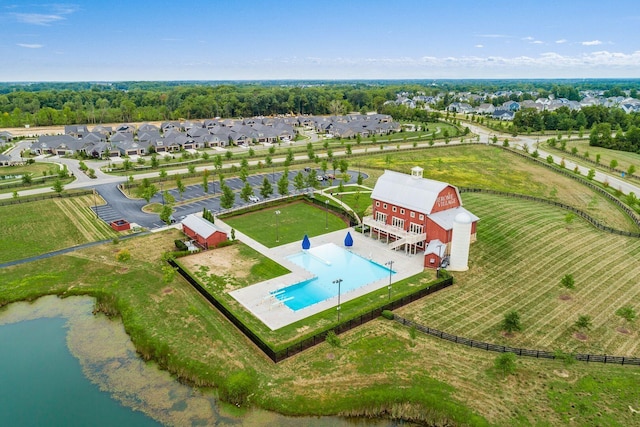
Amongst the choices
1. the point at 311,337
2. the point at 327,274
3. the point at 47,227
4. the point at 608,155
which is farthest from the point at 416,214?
the point at 608,155

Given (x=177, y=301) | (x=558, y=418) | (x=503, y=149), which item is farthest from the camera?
(x=503, y=149)

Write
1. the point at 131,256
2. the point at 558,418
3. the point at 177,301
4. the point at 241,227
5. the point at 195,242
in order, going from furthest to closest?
the point at 241,227 → the point at 195,242 → the point at 131,256 → the point at 177,301 → the point at 558,418

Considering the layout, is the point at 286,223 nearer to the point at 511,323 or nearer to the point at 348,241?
the point at 348,241

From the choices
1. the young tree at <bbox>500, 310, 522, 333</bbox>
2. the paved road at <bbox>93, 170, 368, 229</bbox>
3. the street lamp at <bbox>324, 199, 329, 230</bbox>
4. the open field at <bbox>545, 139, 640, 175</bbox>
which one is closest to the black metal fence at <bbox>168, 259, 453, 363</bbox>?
the young tree at <bbox>500, 310, 522, 333</bbox>

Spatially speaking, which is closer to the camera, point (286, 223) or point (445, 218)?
point (445, 218)

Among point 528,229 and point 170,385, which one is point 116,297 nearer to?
point 170,385

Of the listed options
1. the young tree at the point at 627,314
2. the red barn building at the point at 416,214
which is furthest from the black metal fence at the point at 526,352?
the red barn building at the point at 416,214

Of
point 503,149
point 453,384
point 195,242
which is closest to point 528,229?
point 453,384
